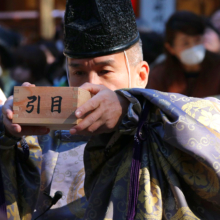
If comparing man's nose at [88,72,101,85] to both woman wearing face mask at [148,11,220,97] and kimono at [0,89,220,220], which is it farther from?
woman wearing face mask at [148,11,220,97]

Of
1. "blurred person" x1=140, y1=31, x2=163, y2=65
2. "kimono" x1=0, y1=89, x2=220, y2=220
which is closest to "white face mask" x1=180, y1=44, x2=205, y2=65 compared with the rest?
"blurred person" x1=140, y1=31, x2=163, y2=65

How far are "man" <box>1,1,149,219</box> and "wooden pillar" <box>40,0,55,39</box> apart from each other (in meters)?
6.94

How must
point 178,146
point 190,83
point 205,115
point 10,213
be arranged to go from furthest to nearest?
point 190,83 < point 10,213 < point 205,115 < point 178,146

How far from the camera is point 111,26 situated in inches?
70.7

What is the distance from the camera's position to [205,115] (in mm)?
1363

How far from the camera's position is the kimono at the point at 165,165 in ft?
4.14

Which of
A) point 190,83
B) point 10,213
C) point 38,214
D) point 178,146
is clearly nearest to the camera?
point 178,146

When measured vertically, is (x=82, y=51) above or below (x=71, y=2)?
below

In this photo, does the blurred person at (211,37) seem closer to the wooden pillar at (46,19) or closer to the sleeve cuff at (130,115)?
the sleeve cuff at (130,115)

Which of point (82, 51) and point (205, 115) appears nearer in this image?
point (205, 115)

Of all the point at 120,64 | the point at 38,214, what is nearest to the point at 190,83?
the point at 120,64

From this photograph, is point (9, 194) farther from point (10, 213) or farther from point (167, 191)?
point (167, 191)

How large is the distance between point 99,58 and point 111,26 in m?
0.15

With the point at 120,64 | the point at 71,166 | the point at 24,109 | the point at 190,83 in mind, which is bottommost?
the point at 190,83
